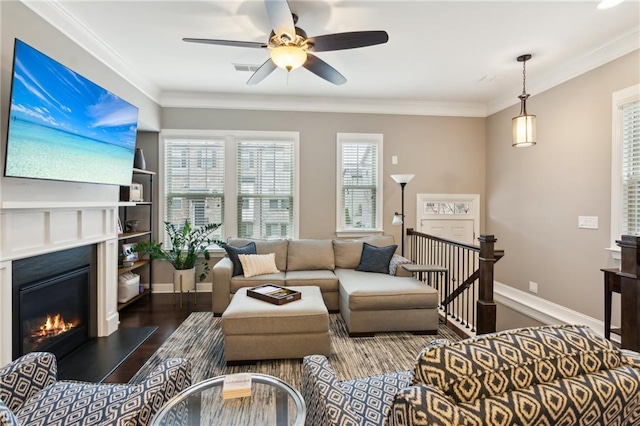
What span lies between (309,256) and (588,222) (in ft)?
10.4

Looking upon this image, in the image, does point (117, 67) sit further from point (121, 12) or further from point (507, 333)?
point (507, 333)

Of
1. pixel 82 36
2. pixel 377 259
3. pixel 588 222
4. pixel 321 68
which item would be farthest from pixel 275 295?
pixel 588 222

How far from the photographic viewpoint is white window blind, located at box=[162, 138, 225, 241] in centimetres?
445

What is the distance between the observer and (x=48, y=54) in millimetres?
2332

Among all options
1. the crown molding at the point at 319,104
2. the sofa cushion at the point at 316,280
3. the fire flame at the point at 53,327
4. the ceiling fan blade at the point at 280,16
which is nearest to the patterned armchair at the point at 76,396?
the fire flame at the point at 53,327

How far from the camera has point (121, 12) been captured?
8.13ft

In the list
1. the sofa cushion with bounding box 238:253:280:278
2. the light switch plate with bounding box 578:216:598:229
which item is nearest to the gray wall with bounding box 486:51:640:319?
the light switch plate with bounding box 578:216:598:229

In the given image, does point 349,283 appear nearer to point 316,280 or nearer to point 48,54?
point 316,280

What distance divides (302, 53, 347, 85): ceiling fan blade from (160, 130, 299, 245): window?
5.86ft

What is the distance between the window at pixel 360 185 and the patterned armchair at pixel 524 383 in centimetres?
377

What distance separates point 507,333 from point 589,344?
0.23 m

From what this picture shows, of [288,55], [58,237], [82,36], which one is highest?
[82,36]

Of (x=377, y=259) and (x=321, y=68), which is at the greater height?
(x=321, y=68)

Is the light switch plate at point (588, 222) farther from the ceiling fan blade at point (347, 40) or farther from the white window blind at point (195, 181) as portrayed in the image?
the white window blind at point (195, 181)
